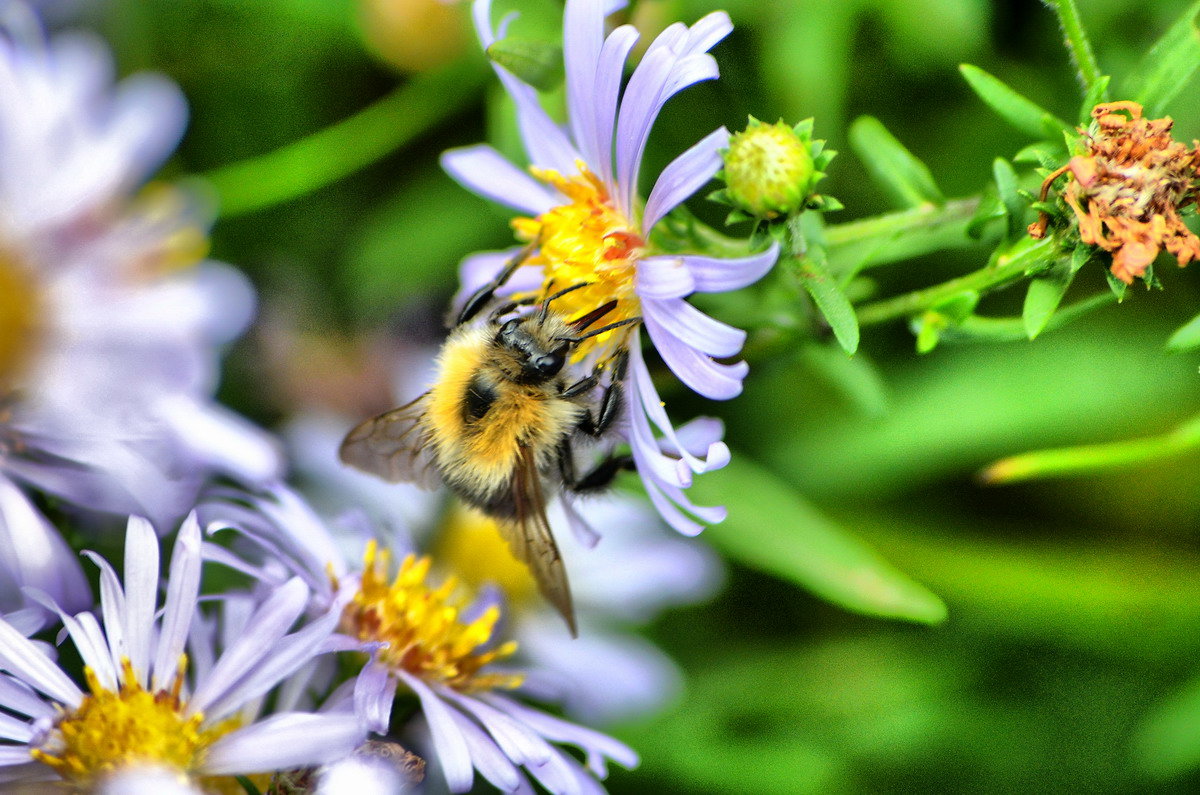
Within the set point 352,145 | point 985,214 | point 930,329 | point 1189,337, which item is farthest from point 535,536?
point 352,145

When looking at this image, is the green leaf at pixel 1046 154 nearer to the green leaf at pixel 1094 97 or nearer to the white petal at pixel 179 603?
the green leaf at pixel 1094 97

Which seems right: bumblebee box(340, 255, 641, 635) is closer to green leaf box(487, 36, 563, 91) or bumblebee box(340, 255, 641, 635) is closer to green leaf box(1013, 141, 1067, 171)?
green leaf box(487, 36, 563, 91)

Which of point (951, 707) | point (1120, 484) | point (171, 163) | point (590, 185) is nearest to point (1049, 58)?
point (1120, 484)

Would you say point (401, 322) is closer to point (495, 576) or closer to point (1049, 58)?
point (495, 576)

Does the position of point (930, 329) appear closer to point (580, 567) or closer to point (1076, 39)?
point (1076, 39)

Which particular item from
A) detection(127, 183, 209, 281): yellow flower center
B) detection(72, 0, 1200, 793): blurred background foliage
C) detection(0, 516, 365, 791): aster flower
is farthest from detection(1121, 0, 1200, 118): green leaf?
detection(127, 183, 209, 281): yellow flower center

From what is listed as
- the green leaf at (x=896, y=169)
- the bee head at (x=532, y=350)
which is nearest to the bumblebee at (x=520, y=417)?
the bee head at (x=532, y=350)
